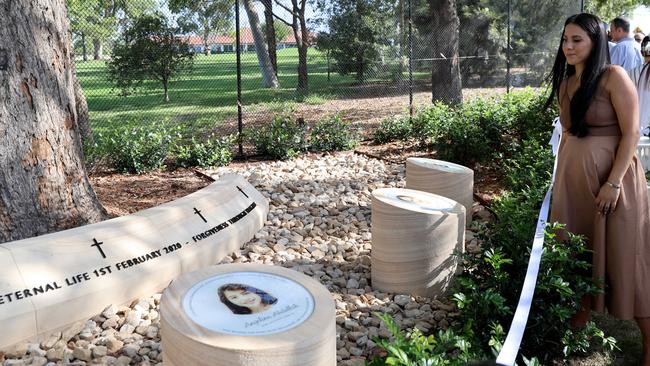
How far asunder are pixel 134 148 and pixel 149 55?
9.37 feet

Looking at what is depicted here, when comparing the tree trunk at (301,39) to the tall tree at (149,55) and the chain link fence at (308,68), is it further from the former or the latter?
the tall tree at (149,55)

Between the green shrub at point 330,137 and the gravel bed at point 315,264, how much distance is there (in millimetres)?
812

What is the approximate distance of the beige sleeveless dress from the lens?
3.20 meters

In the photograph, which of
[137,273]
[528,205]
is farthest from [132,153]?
[528,205]

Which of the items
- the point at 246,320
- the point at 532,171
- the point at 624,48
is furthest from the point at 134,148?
the point at 624,48

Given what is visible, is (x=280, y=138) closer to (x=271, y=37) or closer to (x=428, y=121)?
(x=428, y=121)

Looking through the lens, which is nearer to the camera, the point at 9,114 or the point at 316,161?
the point at 9,114

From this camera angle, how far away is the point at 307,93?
11398 mm

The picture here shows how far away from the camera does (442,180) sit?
17.7 ft

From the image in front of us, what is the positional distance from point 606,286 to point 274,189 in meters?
3.76

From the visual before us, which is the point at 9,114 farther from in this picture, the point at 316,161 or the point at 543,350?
the point at 316,161

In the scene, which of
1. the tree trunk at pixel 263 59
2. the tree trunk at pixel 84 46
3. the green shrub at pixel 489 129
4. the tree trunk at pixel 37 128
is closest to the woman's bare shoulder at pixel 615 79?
the tree trunk at pixel 37 128

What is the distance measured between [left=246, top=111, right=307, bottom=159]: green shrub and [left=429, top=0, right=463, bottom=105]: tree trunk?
13.9ft

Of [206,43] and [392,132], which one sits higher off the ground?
[206,43]
